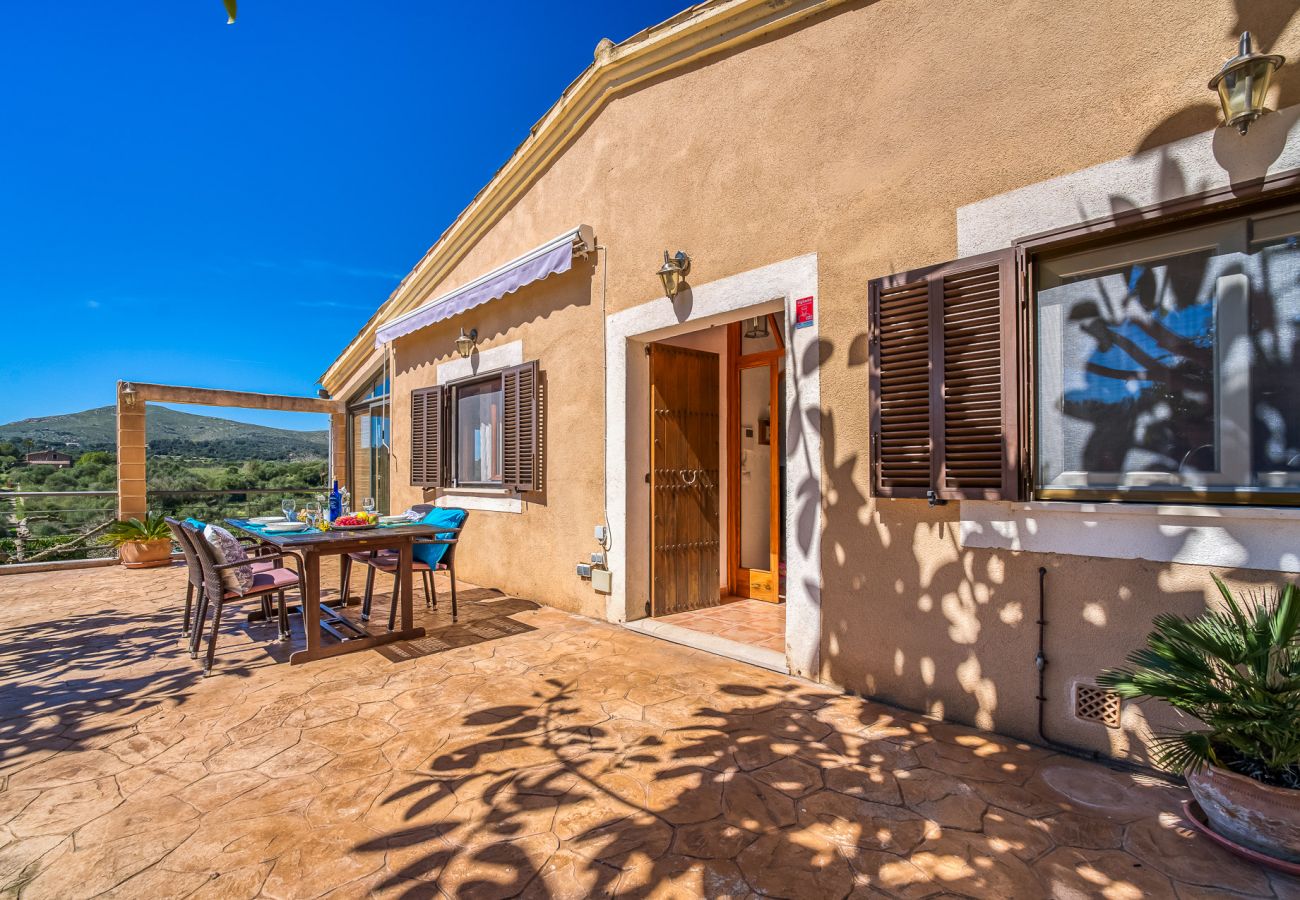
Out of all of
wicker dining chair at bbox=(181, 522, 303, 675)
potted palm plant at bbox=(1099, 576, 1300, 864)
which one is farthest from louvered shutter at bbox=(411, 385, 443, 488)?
potted palm plant at bbox=(1099, 576, 1300, 864)

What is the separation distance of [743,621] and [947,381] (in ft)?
9.98

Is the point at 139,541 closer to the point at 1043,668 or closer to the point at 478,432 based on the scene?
the point at 478,432

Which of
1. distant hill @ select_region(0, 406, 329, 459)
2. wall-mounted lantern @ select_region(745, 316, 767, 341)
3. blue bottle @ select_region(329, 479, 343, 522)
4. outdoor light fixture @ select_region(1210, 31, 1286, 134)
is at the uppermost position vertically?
outdoor light fixture @ select_region(1210, 31, 1286, 134)

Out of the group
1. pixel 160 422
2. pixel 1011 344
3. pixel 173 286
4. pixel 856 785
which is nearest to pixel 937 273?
pixel 1011 344

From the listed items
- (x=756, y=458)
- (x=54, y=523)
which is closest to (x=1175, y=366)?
(x=756, y=458)

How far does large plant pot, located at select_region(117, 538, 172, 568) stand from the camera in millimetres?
8445

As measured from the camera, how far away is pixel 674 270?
472 cm

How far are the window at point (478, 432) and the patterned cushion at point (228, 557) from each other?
300 cm

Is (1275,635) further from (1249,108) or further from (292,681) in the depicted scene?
(292,681)

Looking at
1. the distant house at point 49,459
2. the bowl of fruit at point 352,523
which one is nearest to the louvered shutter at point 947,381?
the bowl of fruit at point 352,523

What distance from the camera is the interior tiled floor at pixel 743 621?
4.77 metres

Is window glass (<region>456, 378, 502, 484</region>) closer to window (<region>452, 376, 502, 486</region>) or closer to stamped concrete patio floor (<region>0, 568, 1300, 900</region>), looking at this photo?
window (<region>452, 376, 502, 486</region>)

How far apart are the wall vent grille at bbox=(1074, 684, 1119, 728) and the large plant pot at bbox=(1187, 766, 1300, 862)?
0.58 m

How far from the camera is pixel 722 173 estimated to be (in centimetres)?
455
